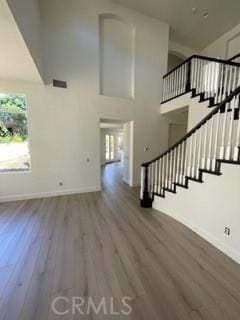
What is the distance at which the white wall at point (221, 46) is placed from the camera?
5.88 meters

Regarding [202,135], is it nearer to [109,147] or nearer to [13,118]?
[13,118]

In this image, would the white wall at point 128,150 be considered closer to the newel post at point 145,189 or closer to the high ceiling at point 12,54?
the newel post at point 145,189

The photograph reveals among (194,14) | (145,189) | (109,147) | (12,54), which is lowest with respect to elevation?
(145,189)

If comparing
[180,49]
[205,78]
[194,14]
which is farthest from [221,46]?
[205,78]

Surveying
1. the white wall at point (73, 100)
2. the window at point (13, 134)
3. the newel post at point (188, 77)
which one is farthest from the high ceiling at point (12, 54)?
the newel post at point (188, 77)

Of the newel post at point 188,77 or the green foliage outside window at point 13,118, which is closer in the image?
the green foliage outside window at point 13,118

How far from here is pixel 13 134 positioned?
4480 millimetres

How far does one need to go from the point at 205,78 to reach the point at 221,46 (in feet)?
12.1

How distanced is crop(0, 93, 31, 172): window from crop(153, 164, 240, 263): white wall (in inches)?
161

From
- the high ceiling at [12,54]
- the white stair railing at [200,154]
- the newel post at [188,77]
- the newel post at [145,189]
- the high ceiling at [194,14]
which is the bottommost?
the newel post at [145,189]

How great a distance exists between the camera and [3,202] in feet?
14.3

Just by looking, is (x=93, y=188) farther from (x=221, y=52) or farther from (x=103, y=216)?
(x=221, y=52)

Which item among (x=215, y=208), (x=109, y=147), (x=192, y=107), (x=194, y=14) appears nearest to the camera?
(x=215, y=208)

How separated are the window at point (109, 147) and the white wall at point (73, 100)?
5909 millimetres
